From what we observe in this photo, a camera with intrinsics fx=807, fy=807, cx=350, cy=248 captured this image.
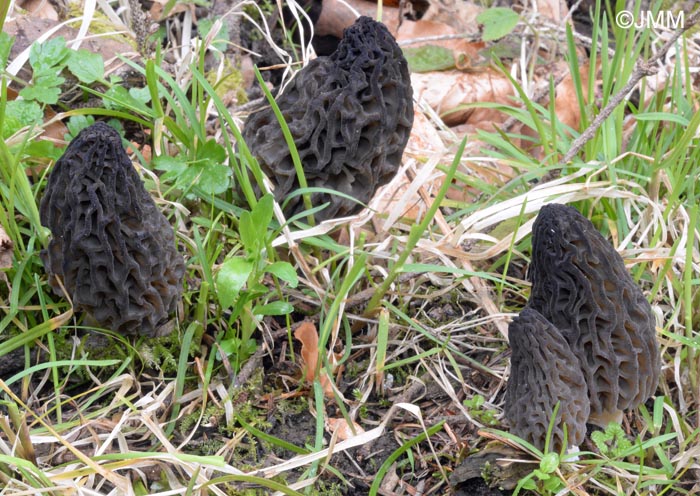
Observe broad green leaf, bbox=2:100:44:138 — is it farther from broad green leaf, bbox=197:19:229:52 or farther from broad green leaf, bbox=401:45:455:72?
broad green leaf, bbox=401:45:455:72

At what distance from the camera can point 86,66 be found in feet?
11.7

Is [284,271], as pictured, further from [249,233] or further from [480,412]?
[480,412]

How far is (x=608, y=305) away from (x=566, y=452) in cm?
52

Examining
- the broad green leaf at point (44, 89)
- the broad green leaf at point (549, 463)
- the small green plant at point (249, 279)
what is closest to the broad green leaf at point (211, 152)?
the small green plant at point (249, 279)

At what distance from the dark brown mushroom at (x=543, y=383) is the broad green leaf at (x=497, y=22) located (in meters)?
2.31

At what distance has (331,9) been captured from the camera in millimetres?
5090

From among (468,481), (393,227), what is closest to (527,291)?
(393,227)

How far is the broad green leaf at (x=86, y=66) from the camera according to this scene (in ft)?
11.6

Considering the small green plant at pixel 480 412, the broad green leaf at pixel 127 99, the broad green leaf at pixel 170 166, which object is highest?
the broad green leaf at pixel 127 99

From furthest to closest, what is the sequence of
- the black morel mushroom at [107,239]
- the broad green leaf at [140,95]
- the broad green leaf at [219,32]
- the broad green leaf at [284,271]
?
the broad green leaf at [219,32], the broad green leaf at [140,95], the broad green leaf at [284,271], the black morel mushroom at [107,239]

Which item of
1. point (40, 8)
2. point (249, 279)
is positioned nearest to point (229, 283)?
point (249, 279)

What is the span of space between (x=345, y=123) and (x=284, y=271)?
2.33ft

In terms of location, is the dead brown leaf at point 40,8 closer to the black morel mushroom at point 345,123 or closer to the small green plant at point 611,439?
the black morel mushroom at point 345,123

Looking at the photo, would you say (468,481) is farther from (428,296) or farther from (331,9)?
(331,9)
